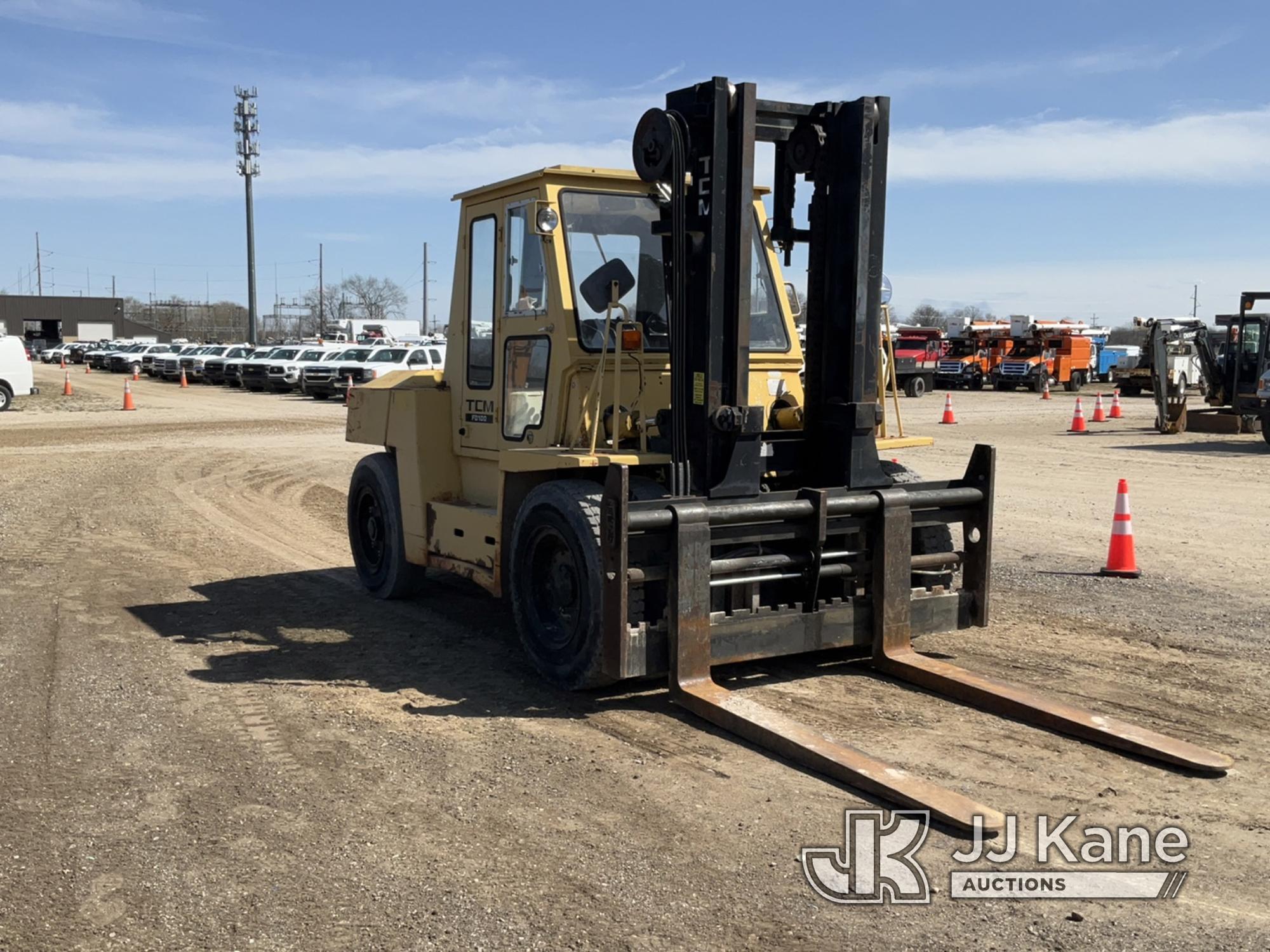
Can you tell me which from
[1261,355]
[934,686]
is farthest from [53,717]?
[1261,355]

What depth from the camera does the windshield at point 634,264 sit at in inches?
274

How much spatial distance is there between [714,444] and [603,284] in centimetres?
123

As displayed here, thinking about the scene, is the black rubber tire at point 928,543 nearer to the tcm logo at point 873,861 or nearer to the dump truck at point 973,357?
the tcm logo at point 873,861

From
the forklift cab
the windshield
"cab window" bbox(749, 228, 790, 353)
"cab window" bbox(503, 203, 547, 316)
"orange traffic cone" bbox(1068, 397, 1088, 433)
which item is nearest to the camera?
the windshield

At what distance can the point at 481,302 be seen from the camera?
784cm

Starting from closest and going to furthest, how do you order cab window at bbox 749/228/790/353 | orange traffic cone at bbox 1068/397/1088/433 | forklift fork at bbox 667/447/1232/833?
forklift fork at bbox 667/447/1232/833, cab window at bbox 749/228/790/353, orange traffic cone at bbox 1068/397/1088/433

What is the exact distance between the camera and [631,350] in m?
6.64

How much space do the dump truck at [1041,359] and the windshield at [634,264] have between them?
133 ft

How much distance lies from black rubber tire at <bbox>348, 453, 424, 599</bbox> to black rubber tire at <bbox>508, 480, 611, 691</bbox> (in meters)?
1.88

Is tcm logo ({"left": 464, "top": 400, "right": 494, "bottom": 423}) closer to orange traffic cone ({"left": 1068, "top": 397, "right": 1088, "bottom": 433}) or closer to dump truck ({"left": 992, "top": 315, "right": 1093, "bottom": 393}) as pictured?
orange traffic cone ({"left": 1068, "top": 397, "right": 1088, "bottom": 433})

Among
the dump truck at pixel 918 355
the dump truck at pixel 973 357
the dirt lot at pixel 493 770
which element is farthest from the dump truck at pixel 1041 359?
the dirt lot at pixel 493 770

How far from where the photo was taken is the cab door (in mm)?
7645

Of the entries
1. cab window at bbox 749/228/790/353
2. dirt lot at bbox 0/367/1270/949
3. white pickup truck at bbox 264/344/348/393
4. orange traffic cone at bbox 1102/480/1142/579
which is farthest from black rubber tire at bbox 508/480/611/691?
white pickup truck at bbox 264/344/348/393

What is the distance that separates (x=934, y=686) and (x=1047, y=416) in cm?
2625
